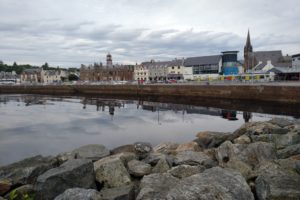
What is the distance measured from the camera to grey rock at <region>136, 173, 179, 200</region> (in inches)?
191

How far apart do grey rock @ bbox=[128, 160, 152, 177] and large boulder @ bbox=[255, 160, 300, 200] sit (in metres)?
2.95

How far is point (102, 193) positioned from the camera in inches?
231

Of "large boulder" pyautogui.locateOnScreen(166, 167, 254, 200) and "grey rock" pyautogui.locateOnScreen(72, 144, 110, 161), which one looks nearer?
"large boulder" pyautogui.locateOnScreen(166, 167, 254, 200)

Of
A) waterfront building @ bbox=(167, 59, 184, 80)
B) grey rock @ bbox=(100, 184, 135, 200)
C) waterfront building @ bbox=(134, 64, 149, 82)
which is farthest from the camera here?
waterfront building @ bbox=(134, 64, 149, 82)

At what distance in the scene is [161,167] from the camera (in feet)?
24.5

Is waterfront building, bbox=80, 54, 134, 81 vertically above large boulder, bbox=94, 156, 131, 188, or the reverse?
waterfront building, bbox=80, 54, 134, 81

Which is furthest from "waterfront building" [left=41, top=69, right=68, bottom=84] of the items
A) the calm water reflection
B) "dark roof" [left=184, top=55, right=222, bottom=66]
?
the calm water reflection

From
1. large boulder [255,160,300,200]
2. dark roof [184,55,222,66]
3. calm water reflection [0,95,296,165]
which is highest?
dark roof [184,55,222,66]

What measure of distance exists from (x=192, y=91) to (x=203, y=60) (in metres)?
44.8

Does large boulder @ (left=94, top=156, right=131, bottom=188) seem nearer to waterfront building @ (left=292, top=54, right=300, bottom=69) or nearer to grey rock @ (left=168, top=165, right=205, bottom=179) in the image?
grey rock @ (left=168, top=165, right=205, bottom=179)

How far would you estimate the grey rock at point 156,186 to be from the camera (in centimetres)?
484

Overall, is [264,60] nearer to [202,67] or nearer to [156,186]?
[202,67]

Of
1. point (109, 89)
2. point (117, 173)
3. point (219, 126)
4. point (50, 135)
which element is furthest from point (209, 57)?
point (117, 173)

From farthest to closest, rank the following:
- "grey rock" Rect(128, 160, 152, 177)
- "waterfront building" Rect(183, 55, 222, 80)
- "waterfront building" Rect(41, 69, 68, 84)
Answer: "waterfront building" Rect(41, 69, 68, 84)
"waterfront building" Rect(183, 55, 222, 80)
"grey rock" Rect(128, 160, 152, 177)
